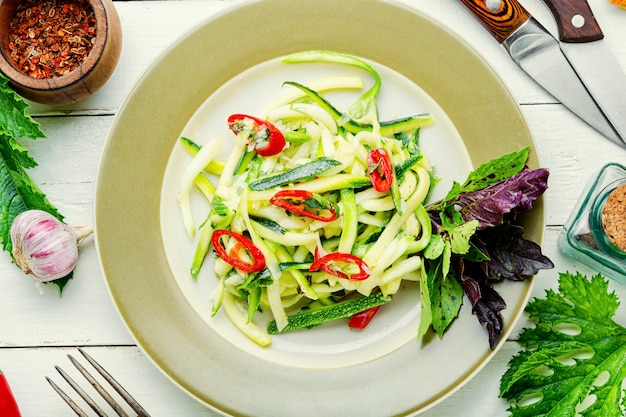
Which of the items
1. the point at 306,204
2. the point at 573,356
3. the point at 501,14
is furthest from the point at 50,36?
the point at 573,356

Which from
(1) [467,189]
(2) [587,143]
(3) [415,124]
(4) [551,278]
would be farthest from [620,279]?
(3) [415,124]

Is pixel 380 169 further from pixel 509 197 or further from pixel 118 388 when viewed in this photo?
pixel 118 388

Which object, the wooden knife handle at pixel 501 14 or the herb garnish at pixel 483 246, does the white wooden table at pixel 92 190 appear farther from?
Result: the herb garnish at pixel 483 246

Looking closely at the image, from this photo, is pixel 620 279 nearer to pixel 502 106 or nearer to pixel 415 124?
pixel 502 106

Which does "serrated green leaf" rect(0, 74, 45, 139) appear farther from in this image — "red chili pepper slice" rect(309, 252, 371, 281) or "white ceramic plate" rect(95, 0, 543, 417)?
"red chili pepper slice" rect(309, 252, 371, 281)

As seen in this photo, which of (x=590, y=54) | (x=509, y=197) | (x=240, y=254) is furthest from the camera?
(x=590, y=54)
